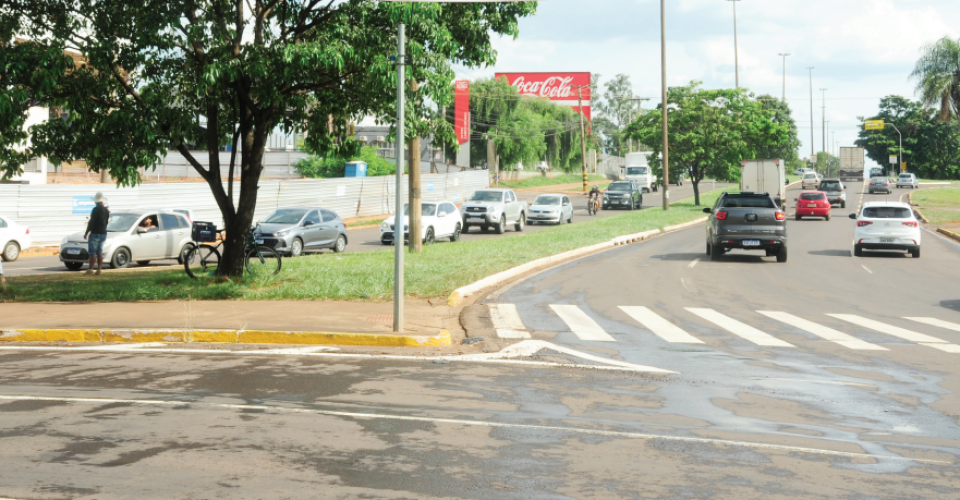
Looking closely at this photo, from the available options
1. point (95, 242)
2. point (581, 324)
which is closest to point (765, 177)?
point (95, 242)

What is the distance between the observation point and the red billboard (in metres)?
74.3

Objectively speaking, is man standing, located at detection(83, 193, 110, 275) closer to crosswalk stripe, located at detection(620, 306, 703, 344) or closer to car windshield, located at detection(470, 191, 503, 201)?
crosswalk stripe, located at detection(620, 306, 703, 344)

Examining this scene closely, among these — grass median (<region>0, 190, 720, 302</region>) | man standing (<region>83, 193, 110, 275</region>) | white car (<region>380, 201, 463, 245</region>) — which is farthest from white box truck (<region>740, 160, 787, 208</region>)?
man standing (<region>83, 193, 110, 275</region>)

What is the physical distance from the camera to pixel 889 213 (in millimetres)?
26641

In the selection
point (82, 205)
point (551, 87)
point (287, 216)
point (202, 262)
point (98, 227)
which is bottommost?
point (202, 262)

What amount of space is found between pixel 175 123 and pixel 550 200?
3074 cm

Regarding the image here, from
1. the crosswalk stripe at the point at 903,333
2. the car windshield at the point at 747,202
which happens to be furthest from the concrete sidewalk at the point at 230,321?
the car windshield at the point at 747,202

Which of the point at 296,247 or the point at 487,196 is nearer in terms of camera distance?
the point at 296,247

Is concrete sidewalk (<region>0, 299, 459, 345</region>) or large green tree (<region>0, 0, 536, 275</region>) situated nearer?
concrete sidewalk (<region>0, 299, 459, 345</region>)

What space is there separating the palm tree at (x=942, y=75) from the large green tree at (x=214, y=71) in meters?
66.9

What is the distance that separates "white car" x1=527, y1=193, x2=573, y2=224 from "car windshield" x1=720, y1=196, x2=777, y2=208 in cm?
1929

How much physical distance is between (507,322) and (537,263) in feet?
30.8

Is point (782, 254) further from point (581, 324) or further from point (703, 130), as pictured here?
point (703, 130)

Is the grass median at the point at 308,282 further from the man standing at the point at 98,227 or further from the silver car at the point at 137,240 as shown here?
the silver car at the point at 137,240
